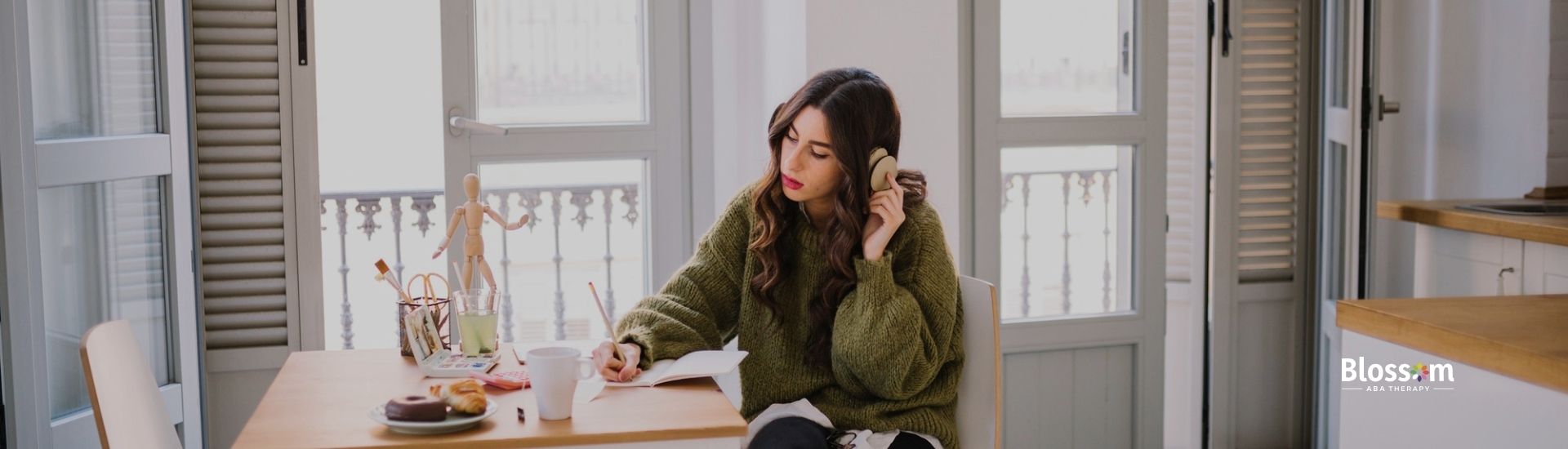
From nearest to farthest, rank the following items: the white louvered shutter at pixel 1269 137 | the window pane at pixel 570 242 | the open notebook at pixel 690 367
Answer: the open notebook at pixel 690 367 → the window pane at pixel 570 242 → the white louvered shutter at pixel 1269 137

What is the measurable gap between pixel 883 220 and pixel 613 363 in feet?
1.45

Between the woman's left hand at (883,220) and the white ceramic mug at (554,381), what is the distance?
1.66 ft

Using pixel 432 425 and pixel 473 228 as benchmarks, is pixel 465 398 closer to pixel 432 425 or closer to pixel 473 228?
pixel 432 425

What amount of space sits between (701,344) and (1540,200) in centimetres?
182

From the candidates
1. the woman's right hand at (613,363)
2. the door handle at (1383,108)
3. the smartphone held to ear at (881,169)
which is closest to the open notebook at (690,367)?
the woman's right hand at (613,363)

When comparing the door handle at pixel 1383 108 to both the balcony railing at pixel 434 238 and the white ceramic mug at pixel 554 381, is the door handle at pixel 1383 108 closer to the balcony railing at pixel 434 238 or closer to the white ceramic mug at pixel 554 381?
the balcony railing at pixel 434 238

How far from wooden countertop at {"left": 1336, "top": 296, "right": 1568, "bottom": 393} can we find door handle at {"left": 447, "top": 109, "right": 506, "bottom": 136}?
1887mm

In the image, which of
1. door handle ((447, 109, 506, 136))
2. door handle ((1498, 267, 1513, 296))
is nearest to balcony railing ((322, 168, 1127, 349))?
door handle ((447, 109, 506, 136))

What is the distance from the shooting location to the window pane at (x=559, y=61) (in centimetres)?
304

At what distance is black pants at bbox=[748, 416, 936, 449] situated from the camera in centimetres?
179

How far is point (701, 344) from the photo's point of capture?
1.96m

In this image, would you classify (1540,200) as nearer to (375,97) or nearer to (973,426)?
(973,426)

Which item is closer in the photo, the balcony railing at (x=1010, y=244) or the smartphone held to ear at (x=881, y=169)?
the smartphone held to ear at (x=881, y=169)

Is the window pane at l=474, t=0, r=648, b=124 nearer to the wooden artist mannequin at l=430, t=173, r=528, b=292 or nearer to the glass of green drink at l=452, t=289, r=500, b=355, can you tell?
the wooden artist mannequin at l=430, t=173, r=528, b=292
